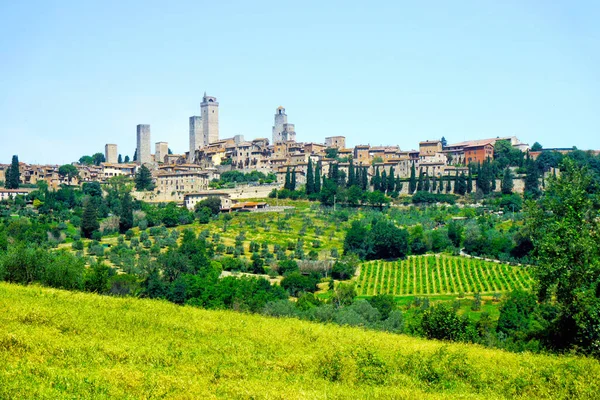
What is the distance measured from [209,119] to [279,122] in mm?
12440

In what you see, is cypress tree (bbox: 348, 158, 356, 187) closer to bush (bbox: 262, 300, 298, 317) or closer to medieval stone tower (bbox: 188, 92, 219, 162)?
medieval stone tower (bbox: 188, 92, 219, 162)

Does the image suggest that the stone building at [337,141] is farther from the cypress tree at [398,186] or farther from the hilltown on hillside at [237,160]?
the cypress tree at [398,186]

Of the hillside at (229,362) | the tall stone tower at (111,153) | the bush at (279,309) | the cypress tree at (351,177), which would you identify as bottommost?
the bush at (279,309)

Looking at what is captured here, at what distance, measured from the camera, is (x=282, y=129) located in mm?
108188

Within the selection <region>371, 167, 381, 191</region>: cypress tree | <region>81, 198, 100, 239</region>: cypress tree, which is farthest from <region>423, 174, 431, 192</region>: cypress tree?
<region>81, 198, 100, 239</region>: cypress tree

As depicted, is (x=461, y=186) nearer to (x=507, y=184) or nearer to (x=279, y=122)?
(x=507, y=184)

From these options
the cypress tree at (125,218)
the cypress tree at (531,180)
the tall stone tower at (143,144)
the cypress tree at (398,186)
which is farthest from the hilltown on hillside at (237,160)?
the cypress tree at (125,218)

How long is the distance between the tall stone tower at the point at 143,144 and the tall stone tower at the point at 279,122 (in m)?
21.1

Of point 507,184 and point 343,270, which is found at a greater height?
point 507,184

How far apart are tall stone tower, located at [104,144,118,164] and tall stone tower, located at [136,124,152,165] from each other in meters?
5.87

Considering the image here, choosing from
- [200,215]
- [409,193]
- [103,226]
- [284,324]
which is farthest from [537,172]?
[284,324]

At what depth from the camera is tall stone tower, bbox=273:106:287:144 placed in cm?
10900

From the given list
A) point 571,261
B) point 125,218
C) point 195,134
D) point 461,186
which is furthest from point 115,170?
point 571,261

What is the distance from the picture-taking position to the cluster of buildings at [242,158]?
261ft
